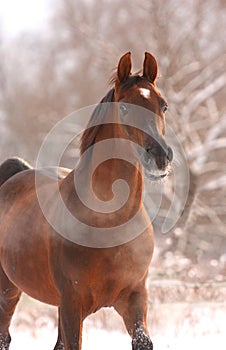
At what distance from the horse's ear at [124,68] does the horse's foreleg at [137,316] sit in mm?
1157

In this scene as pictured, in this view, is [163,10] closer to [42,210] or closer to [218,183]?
[218,183]

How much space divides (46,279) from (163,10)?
1045 centimetres

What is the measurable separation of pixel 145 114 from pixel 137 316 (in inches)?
45.2

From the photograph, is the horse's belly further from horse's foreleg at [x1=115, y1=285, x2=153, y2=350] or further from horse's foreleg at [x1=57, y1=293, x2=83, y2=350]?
horse's foreleg at [x1=115, y1=285, x2=153, y2=350]

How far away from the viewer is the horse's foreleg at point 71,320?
3.64 meters

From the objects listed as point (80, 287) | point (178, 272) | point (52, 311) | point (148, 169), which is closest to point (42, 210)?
point (80, 287)

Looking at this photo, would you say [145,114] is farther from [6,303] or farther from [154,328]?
[154,328]

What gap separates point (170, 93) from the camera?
42.5 feet

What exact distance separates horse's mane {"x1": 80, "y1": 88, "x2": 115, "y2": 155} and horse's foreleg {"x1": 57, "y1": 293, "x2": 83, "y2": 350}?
0.84 m

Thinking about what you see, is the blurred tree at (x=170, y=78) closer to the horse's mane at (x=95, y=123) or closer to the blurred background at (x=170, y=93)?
the blurred background at (x=170, y=93)

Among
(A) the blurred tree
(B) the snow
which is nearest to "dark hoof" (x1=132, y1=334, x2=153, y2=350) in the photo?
(B) the snow

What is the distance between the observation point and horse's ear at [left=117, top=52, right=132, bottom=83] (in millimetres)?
3582

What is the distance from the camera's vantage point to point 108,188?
3682mm

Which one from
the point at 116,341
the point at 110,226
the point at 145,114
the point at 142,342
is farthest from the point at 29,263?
the point at 116,341
